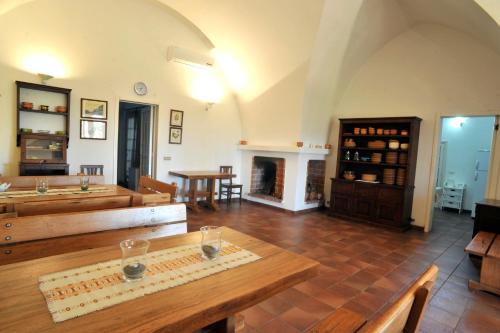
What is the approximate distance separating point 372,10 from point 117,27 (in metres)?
4.13

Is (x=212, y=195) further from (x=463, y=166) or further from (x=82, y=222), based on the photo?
(x=463, y=166)

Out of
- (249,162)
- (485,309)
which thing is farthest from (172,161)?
(485,309)

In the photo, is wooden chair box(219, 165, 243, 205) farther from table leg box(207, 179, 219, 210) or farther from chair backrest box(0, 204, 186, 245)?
chair backrest box(0, 204, 186, 245)

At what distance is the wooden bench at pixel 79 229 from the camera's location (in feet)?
4.75

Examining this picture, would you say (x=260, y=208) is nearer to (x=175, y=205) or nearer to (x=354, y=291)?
(x=354, y=291)

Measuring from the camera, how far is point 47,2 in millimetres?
4309

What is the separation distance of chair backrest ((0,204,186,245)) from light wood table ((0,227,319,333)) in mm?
373

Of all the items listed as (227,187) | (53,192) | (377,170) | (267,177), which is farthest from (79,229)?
(267,177)

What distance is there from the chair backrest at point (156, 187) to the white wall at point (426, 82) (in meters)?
4.42

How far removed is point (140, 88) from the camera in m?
5.32

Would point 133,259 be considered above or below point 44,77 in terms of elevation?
below

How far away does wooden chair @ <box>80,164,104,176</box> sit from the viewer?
15.8ft

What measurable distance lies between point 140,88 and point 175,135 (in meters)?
1.09

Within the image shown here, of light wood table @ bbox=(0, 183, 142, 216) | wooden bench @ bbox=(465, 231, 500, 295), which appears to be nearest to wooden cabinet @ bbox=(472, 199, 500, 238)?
wooden bench @ bbox=(465, 231, 500, 295)
